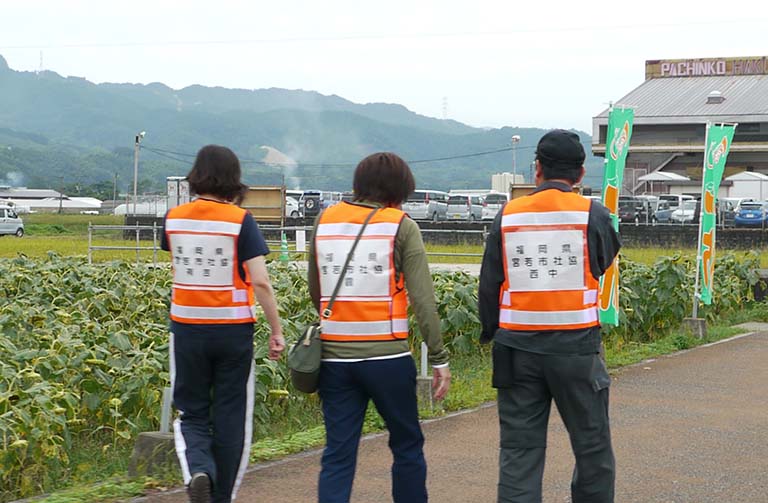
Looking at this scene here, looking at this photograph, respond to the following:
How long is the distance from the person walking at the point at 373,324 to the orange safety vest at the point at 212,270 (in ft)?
1.48

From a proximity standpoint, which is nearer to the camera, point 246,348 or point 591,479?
point 591,479

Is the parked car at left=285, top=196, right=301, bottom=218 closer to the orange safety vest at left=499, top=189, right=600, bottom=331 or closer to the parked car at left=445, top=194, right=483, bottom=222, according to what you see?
the parked car at left=445, top=194, right=483, bottom=222

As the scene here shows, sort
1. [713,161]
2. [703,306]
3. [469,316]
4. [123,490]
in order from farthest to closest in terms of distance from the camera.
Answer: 1. [703,306]
2. [713,161]
3. [469,316]
4. [123,490]

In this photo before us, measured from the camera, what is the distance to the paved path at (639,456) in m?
5.63

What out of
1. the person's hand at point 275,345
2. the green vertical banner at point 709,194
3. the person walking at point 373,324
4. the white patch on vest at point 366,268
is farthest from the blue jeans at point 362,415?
the green vertical banner at point 709,194

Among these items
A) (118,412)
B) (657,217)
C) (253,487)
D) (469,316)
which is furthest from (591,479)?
(657,217)

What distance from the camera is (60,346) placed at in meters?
6.75

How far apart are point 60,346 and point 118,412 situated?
60 centimetres

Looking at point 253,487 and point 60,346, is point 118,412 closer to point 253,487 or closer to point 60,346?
point 60,346

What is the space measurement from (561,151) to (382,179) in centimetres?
74

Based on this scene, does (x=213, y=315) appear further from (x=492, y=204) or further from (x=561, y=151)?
(x=492, y=204)

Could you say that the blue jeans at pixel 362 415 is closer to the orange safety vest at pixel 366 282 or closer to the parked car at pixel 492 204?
the orange safety vest at pixel 366 282

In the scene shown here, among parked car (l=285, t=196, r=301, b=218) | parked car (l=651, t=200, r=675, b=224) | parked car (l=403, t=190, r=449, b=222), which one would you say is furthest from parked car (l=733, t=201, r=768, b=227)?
parked car (l=285, t=196, r=301, b=218)

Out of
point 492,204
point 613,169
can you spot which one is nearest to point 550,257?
point 613,169
